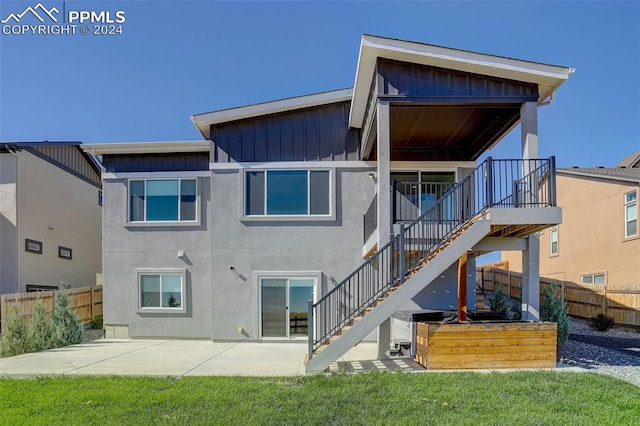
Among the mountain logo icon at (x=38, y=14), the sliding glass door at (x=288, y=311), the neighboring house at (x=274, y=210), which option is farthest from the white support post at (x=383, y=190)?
the mountain logo icon at (x=38, y=14)

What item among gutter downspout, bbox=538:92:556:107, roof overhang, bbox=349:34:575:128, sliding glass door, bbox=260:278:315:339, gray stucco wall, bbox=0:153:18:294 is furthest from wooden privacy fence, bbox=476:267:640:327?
gray stucco wall, bbox=0:153:18:294

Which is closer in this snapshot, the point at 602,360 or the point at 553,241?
the point at 602,360

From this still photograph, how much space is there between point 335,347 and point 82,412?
11.9ft

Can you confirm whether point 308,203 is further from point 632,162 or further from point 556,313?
point 632,162

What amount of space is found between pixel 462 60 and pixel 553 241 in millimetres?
15056

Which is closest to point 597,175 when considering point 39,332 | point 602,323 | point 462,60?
point 602,323

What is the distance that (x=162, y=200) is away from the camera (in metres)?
11.2

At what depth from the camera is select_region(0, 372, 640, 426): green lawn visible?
14.7ft

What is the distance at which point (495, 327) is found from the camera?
682 cm

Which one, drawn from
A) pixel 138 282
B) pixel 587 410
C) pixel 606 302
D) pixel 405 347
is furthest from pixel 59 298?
pixel 606 302

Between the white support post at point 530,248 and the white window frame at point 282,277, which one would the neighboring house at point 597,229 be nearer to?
the white support post at point 530,248

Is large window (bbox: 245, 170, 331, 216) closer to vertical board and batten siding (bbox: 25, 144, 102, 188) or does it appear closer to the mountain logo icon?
the mountain logo icon

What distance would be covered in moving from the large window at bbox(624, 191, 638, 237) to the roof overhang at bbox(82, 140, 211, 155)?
1420 centimetres

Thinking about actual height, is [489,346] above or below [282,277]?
below
